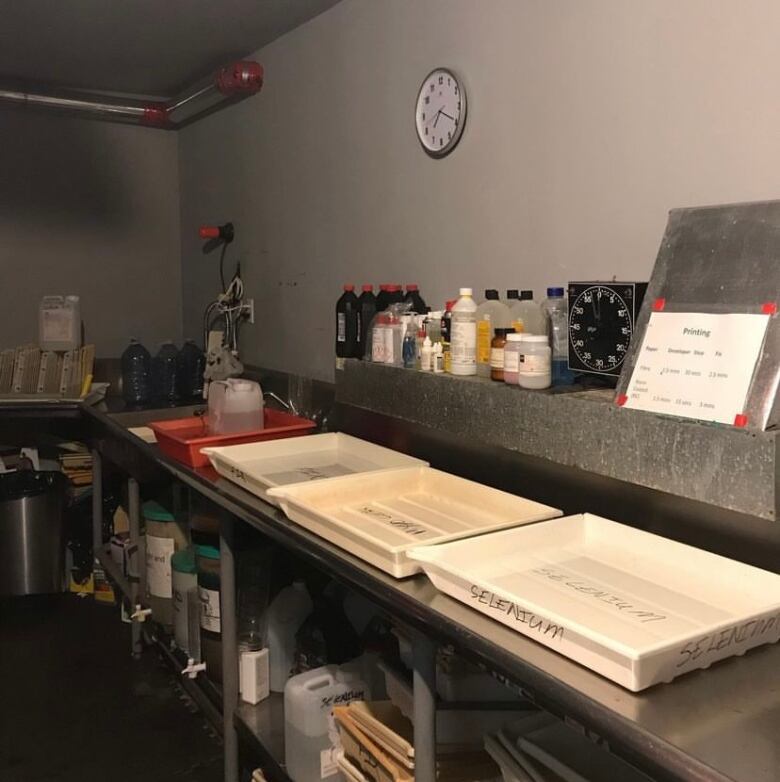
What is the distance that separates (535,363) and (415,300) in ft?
2.45

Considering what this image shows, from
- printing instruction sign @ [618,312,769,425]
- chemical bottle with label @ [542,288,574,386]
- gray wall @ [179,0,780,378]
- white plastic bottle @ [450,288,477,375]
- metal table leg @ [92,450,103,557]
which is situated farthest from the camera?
metal table leg @ [92,450,103,557]

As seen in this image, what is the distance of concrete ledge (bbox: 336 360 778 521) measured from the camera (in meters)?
1.13

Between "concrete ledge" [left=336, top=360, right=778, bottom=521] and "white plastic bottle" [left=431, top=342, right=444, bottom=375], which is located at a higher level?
"white plastic bottle" [left=431, top=342, right=444, bottom=375]

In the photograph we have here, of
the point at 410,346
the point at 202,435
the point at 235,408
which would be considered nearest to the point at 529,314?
the point at 410,346

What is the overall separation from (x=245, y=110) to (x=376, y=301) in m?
1.45

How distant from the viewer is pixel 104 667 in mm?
2990

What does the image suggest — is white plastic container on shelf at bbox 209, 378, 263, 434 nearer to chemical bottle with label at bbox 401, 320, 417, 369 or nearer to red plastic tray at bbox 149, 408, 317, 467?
red plastic tray at bbox 149, 408, 317, 467

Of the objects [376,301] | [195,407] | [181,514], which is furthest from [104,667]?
[376,301]

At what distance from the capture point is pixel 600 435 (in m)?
1.37

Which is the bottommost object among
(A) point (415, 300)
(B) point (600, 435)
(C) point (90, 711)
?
(C) point (90, 711)

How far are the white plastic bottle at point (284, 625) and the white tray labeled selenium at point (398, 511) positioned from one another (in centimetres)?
62

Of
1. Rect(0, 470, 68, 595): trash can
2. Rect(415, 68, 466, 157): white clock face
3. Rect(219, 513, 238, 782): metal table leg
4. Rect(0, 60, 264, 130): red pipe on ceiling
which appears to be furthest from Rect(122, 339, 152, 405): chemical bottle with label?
Rect(415, 68, 466, 157): white clock face

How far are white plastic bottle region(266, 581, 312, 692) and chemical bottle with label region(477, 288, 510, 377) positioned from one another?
87 centimetres

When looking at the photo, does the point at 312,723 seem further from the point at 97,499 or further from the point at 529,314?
the point at 97,499
